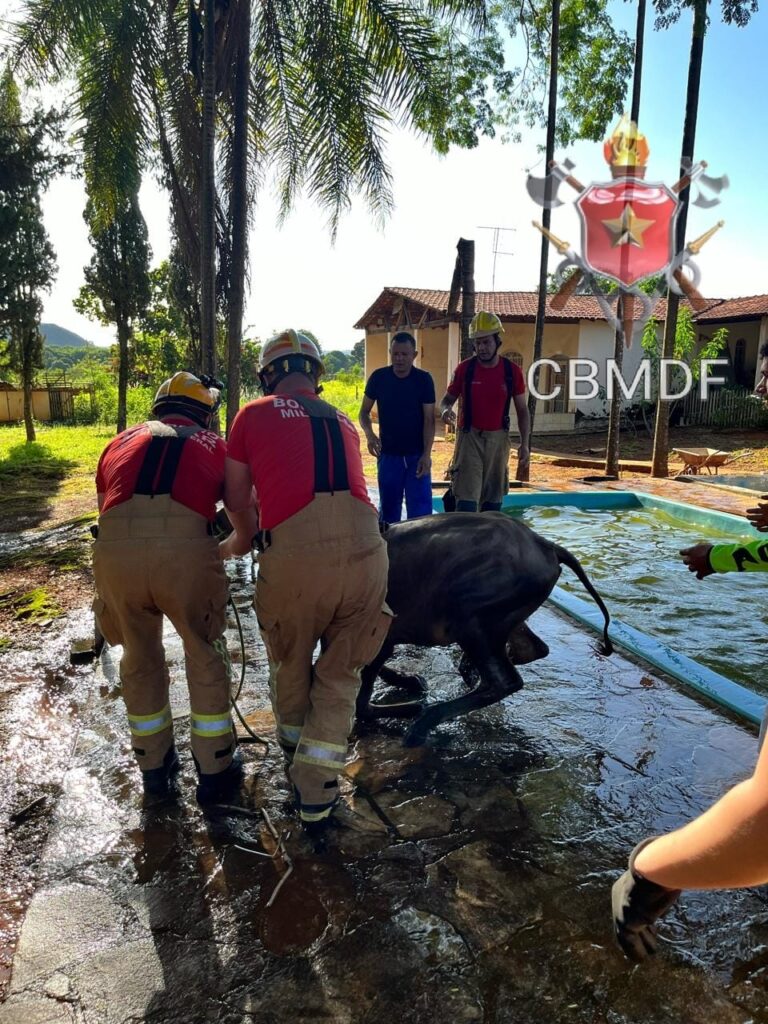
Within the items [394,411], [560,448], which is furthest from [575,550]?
[560,448]

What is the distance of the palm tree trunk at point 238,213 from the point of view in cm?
825

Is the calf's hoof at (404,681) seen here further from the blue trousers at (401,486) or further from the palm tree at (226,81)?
the palm tree at (226,81)

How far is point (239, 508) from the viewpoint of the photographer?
10.3 feet

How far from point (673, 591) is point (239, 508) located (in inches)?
181

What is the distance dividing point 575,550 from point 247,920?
615cm

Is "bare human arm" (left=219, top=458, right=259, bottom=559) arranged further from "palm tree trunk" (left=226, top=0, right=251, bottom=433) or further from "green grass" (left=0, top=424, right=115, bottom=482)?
"green grass" (left=0, top=424, right=115, bottom=482)

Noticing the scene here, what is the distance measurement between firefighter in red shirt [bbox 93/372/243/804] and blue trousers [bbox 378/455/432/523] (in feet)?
10.6

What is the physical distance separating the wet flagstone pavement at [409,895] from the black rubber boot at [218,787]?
0.24 feet

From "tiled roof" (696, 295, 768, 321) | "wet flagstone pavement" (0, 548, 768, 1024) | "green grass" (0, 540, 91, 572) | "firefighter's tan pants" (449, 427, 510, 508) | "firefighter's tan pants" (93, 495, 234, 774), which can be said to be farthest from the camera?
"tiled roof" (696, 295, 768, 321)

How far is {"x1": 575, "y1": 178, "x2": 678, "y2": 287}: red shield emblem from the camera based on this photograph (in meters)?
14.9

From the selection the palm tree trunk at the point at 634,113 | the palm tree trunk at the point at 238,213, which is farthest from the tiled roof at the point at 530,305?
the palm tree trunk at the point at 238,213

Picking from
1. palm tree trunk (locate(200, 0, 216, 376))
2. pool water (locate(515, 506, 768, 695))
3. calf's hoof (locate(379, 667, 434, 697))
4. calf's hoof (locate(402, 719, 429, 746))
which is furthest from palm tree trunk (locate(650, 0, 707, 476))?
calf's hoof (locate(402, 719, 429, 746))

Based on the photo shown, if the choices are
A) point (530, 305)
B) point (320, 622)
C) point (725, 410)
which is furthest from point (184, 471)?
point (530, 305)

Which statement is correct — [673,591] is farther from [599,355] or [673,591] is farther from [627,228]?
[599,355]
